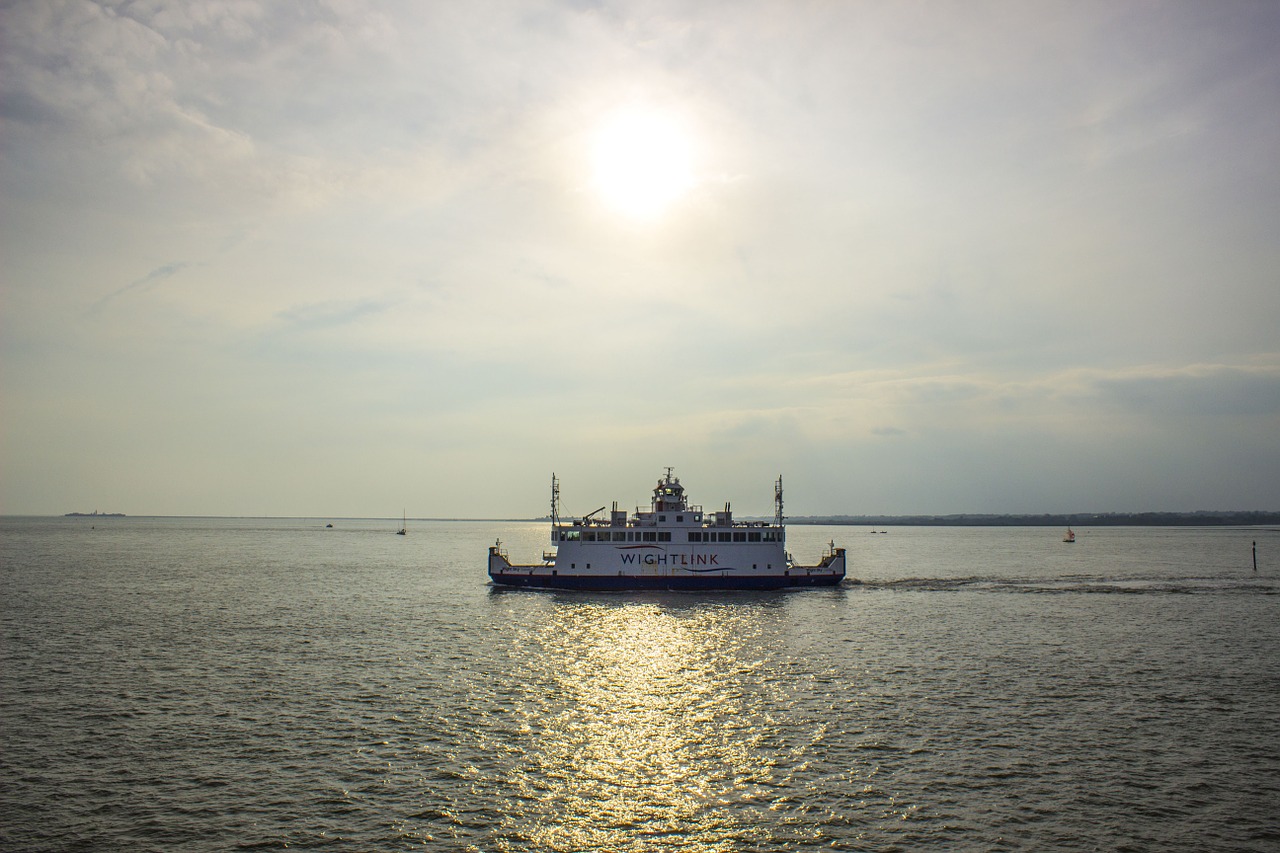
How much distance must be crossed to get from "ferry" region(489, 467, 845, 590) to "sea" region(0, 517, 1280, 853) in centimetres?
1385

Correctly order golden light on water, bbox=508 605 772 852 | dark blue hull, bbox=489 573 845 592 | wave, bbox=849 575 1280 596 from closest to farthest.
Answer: golden light on water, bbox=508 605 772 852 → dark blue hull, bbox=489 573 845 592 → wave, bbox=849 575 1280 596

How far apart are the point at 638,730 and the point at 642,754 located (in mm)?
3147

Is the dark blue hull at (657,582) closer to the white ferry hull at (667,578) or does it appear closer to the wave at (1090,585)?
the white ferry hull at (667,578)

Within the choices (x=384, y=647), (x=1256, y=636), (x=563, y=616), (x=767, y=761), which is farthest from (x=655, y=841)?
(x=1256, y=636)

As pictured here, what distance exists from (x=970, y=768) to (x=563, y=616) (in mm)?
43940

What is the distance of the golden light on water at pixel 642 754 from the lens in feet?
75.5

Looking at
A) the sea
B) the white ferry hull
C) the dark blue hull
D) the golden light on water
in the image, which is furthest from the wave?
the golden light on water

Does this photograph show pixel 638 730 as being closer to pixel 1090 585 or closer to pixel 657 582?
pixel 657 582

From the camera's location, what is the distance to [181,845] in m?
21.6

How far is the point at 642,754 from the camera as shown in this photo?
2947 centimetres

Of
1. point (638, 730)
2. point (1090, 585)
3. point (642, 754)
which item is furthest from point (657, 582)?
point (1090, 585)

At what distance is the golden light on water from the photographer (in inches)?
906

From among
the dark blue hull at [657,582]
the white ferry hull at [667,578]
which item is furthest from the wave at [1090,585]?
the white ferry hull at [667,578]

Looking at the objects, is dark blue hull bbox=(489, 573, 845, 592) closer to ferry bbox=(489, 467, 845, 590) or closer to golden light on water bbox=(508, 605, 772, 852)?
ferry bbox=(489, 467, 845, 590)
